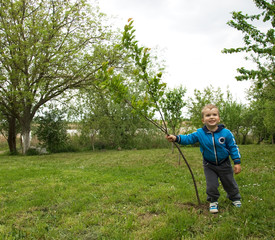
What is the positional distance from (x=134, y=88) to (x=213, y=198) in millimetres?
16994

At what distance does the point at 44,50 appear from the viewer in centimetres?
1429

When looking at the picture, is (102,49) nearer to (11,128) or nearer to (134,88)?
(134,88)

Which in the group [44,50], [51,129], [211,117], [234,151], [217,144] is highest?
[44,50]

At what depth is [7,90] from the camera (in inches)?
609

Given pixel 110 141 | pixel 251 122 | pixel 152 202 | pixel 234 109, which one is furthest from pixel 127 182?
pixel 251 122

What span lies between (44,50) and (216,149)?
13676mm

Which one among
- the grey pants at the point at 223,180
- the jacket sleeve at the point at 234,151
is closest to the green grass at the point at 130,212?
the grey pants at the point at 223,180

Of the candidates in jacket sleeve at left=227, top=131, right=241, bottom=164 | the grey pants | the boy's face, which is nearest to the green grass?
the grey pants

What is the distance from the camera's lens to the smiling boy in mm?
3764

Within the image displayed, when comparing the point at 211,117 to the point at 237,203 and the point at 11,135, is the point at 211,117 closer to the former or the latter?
the point at 237,203

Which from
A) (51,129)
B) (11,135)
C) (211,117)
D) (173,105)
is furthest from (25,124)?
(211,117)

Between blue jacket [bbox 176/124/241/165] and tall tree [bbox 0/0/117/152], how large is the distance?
12156 mm

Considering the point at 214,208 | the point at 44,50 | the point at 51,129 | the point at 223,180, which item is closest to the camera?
the point at 214,208

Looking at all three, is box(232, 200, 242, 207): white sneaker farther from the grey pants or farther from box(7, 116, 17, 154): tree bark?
box(7, 116, 17, 154): tree bark
